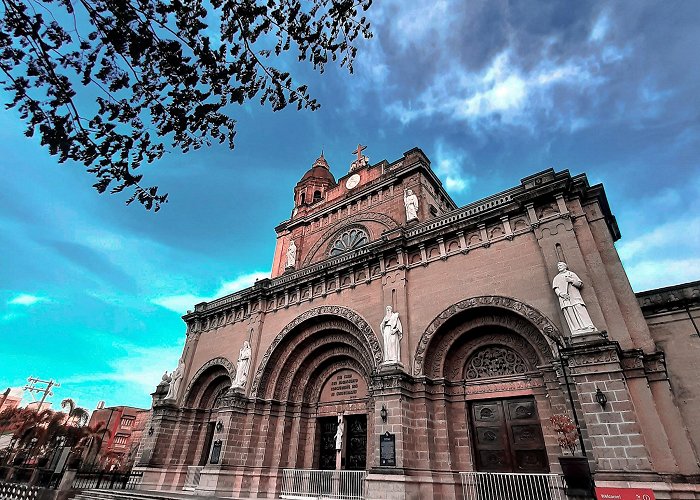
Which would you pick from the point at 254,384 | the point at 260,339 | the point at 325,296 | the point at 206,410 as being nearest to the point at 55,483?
the point at 206,410

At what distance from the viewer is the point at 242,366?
57.7ft

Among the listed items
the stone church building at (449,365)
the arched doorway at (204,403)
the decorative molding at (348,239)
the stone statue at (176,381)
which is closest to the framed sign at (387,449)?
the stone church building at (449,365)

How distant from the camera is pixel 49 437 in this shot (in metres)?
34.4

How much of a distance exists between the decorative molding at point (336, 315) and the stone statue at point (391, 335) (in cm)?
A: 85

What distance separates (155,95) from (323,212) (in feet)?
64.0

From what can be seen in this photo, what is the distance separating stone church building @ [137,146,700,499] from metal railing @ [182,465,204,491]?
7.6 inches

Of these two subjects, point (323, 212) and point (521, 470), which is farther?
point (323, 212)

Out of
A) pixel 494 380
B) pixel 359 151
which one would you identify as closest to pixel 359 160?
pixel 359 151

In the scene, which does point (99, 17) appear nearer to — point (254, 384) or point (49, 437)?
point (254, 384)

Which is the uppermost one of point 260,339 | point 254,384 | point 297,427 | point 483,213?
point 483,213

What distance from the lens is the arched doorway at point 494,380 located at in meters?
10.6

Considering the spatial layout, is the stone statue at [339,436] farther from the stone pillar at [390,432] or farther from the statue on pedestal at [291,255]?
the statue on pedestal at [291,255]

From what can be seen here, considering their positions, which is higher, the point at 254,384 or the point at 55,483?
the point at 254,384

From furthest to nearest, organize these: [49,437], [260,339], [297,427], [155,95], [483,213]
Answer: [49,437], [260,339], [297,427], [483,213], [155,95]
